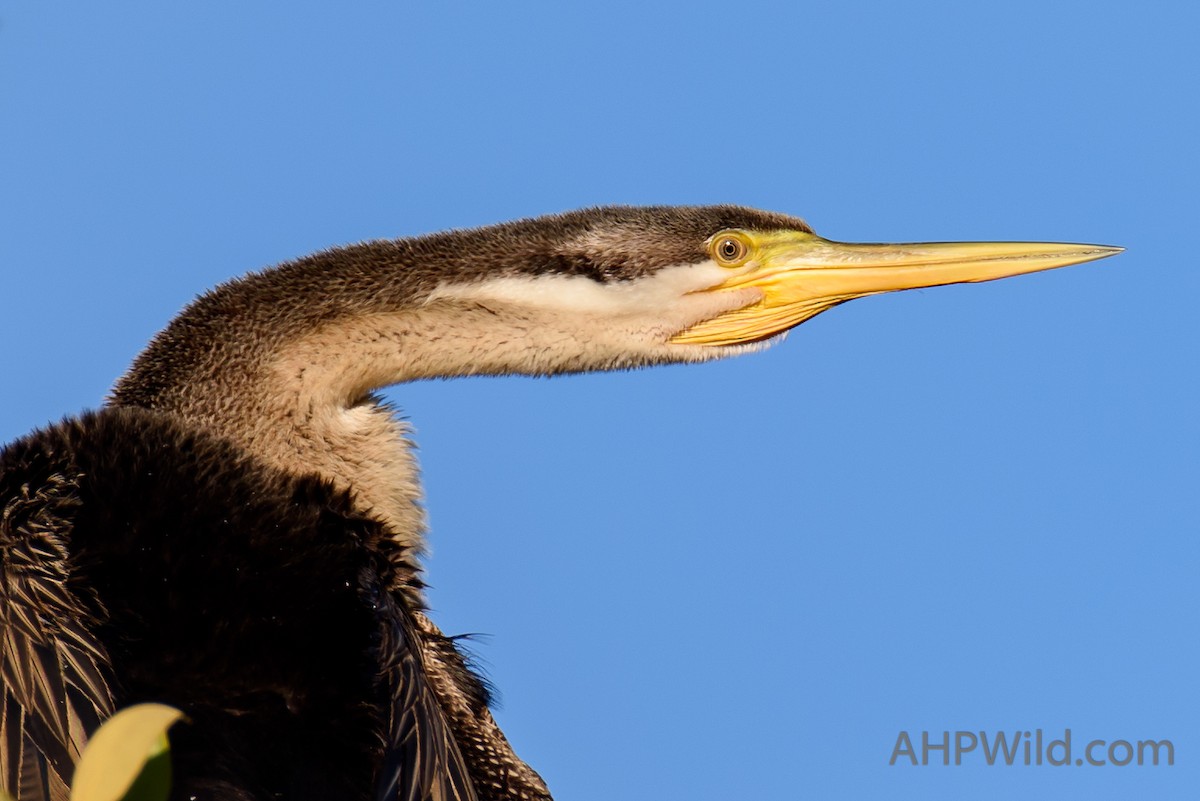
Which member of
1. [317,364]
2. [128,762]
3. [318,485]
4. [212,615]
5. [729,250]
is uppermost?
[729,250]

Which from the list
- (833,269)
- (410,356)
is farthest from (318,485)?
(833,269)

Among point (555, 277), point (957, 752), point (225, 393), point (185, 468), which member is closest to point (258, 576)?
point (185, 468)

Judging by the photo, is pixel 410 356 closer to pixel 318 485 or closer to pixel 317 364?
pixel 317 364

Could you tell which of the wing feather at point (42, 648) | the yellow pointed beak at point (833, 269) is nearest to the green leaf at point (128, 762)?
the wing feather at point (42, 648)

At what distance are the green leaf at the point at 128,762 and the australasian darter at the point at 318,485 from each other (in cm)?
151

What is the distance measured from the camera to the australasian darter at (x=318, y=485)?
114 inches

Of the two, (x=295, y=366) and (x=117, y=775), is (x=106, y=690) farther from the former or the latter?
(x=117, y=775)

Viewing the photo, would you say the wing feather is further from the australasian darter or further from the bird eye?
the bird eye

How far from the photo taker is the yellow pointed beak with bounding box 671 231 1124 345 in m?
4.24

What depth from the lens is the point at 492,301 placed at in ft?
12.6

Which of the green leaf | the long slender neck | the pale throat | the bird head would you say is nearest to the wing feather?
the long slender neck

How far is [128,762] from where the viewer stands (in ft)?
4.00

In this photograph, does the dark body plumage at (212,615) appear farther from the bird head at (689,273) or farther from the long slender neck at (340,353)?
the bird head at (689,273)

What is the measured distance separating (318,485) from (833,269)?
5.64ft
